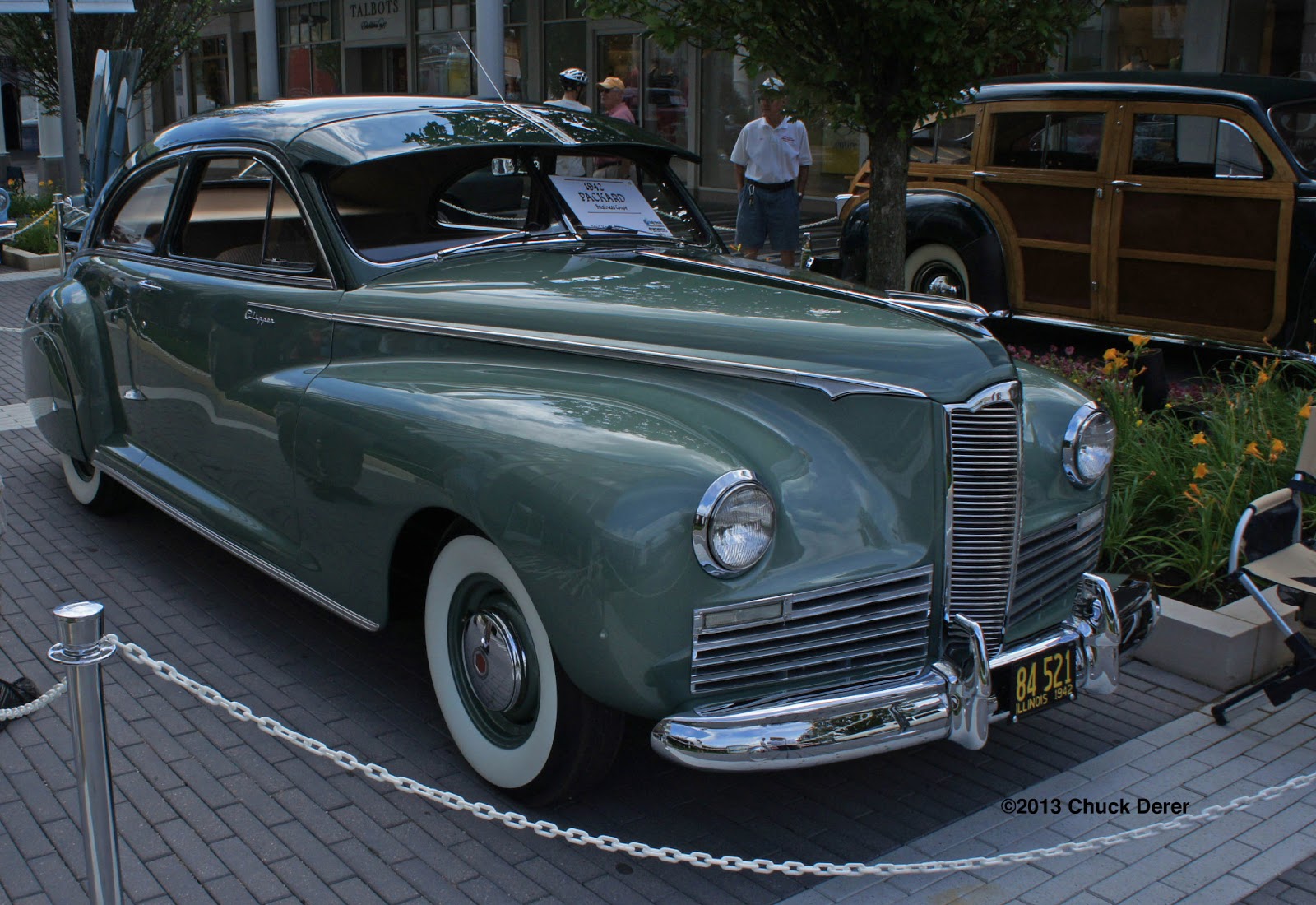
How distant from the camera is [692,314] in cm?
336

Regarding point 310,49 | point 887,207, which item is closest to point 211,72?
A: point 310,49

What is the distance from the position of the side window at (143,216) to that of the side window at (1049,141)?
560 centimetres

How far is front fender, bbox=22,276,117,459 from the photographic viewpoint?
5.06 m

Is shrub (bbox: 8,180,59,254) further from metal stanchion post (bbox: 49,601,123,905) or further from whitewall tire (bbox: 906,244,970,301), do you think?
metal stanchion post (bbox: 49,601,123,905)

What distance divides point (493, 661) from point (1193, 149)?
20.0 ft

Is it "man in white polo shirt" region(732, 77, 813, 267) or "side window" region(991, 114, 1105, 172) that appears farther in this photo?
"man in white polo shirt" region(732, 77, 813, 267)

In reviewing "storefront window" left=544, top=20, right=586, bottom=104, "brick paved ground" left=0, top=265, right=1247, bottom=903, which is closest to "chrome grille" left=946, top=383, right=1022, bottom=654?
"brick paved ground" left=0, top=265, right=1247, bottom=903

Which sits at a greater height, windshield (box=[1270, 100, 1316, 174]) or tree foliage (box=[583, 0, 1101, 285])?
Answer: tree foliage (box=[583, 0, 1101, 285])

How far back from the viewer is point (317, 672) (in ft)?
13.4

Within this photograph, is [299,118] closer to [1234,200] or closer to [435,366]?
[435,366]

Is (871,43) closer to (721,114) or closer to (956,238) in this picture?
(956,238)

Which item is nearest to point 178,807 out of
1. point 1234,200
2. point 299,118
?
point 299,118

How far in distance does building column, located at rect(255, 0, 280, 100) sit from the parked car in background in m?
15.5

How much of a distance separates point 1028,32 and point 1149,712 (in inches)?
132
